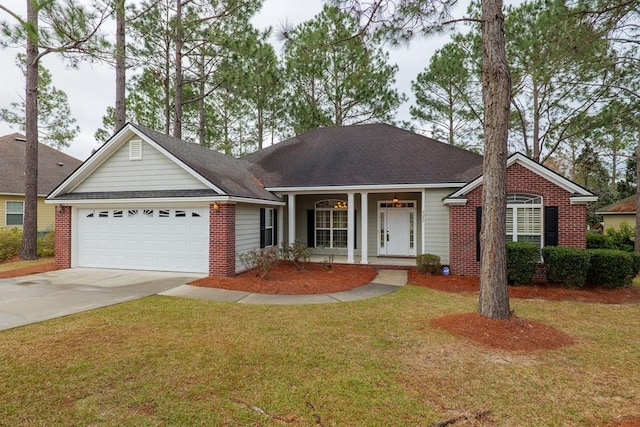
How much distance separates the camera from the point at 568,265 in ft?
27.7

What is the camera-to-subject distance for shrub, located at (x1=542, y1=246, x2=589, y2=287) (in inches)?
329

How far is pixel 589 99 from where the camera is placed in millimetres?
13602

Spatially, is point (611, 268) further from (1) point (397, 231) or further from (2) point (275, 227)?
(2) point (275, 227)

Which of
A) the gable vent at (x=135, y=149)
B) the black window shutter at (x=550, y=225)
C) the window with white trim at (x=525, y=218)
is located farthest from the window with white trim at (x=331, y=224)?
the black window shutter at (x=550, y=225)

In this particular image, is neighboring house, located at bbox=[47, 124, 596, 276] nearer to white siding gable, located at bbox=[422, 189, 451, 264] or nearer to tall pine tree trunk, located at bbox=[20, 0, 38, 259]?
white siding gable, located at bbox=[422, 189, 451, 264]

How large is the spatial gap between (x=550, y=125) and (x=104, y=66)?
21139 mm

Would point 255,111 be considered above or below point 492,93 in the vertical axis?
above

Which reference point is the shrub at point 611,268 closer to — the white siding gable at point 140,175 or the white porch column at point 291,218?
the white porch column at point 291,218

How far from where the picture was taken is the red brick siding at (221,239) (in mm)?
9477

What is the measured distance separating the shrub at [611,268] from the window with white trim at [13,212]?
24.1 metres

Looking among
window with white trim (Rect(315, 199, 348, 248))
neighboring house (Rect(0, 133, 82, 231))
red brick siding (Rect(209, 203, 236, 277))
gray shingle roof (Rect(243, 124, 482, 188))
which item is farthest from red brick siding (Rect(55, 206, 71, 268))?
window with white trim (Rect(315, 199, 348, 248))

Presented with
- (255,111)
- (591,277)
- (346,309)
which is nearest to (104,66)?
(255,111)

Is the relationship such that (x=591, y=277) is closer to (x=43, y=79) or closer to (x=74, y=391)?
(x=74, y=391)

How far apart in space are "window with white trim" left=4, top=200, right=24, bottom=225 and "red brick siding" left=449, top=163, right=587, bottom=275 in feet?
68.2
